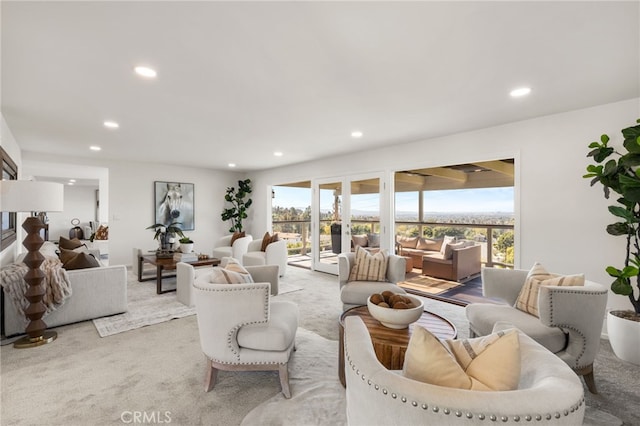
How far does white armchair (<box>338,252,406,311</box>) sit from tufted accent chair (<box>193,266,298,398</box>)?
1274 millimetres

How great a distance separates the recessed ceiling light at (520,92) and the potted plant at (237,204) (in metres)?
6.18

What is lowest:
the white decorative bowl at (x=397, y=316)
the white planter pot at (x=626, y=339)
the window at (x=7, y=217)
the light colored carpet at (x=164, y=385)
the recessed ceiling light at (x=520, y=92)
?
the light colored carpet at (x=164, y=385)

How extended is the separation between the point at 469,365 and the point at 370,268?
2.46 meters

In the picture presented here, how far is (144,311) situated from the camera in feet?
11.8

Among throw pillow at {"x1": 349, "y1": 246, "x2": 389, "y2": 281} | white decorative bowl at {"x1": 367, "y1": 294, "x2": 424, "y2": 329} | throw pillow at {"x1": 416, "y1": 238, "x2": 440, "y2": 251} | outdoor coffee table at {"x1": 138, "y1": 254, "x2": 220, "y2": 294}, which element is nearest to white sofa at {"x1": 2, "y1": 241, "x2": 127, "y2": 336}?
outdoor coffee table at {"x1": 138, "y1": 254, "x2": 220, "y2": 294}

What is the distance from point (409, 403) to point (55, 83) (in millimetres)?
3451

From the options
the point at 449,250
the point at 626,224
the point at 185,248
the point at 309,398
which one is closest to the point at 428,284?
the point at 449,250

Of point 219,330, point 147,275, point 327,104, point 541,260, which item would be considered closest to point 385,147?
point 327,104

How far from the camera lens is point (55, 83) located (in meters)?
2.55

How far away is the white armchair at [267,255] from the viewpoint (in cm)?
513

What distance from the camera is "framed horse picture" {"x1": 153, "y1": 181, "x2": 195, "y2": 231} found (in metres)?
6.73

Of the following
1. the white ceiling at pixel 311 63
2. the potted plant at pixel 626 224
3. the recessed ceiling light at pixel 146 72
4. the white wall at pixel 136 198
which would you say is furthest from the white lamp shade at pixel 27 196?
the potted plant at pixel 626 224

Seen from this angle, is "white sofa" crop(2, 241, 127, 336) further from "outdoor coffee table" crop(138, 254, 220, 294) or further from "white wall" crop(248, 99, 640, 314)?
"white wall" crop(248, 99, 640, 314)

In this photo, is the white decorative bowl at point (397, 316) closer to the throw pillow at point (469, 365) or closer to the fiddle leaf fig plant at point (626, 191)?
the throw pillow at point (469, 365)
